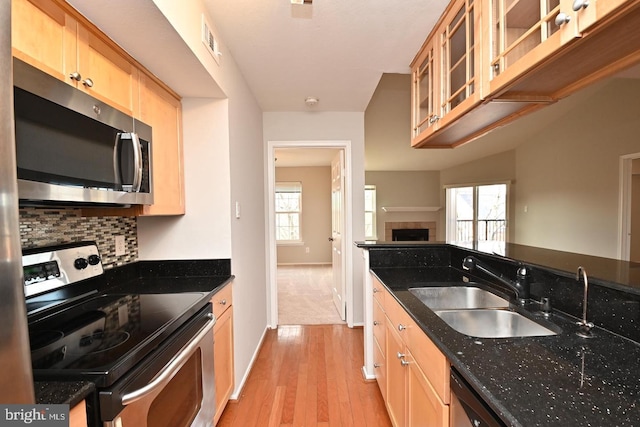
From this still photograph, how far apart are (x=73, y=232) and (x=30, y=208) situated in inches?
9.4

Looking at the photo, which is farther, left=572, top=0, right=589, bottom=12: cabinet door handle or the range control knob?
the range control knob

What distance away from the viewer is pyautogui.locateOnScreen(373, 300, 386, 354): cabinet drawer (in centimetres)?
184

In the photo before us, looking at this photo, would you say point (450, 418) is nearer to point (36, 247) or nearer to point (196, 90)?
point (36, 247)

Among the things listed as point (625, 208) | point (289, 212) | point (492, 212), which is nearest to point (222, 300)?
point (625, 208)

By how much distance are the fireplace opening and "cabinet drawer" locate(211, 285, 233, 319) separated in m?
6.09

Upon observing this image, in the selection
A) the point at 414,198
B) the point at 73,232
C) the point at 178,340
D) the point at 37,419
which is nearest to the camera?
the point at 37,419

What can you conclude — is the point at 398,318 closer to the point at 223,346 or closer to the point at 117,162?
the point at 223,346

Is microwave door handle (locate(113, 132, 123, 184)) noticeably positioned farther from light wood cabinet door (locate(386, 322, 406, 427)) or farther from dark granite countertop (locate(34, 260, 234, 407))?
light wood cabinet door (locate(386, 322, 406, 427))

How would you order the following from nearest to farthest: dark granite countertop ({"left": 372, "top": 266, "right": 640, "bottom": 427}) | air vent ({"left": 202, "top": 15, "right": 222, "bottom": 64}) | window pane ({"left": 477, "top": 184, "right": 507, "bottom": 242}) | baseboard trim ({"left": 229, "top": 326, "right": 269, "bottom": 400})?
dark granite countertop ({"left": 372, "top": 266, "right": 640, "bottom": 427}) < air vent ({"left": 202, "top": 15, "right": 222, "bottom": 64}) < baseboard trim ({"left": 229, "top": 326, "right": 269, "bottom": 400}) < window pane ({"left": 477, "top": 184, "right": 507, "bottom": 242})

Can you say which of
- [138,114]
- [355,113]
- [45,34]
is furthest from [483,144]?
[45,34]

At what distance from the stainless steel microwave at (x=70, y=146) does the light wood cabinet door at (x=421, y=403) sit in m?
1.42

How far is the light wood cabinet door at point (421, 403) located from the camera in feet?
3.29

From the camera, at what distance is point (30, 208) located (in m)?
1.24

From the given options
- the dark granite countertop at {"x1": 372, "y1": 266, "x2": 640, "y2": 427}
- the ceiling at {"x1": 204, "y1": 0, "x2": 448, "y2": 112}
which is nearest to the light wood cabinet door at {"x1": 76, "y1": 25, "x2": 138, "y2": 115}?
the ceiling at {"x1": 204, "y1": 0, "x2": 448, "y2": 112}
